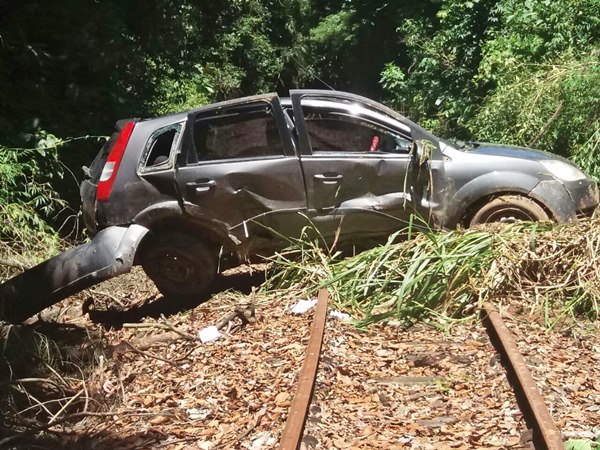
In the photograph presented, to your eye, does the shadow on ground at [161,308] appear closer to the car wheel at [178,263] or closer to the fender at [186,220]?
the car wheel at [178,263]

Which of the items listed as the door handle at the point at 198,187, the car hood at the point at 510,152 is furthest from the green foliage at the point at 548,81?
the door handle at the point at 198,187

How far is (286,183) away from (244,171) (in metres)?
0.44

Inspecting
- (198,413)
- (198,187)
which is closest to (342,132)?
(198,187)

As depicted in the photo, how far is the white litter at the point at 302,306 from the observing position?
24.8ft

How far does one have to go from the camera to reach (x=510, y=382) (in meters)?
5.46

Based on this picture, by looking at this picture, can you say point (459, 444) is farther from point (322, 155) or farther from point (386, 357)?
point (322, 155)

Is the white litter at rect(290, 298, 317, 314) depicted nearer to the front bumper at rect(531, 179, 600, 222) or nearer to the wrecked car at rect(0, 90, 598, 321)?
the wrecked car at rect(0, 90, 598, 321)

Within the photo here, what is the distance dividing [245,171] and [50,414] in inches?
133

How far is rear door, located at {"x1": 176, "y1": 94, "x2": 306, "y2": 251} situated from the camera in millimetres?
8219

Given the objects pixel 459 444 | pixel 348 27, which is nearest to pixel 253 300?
pixel 459 444

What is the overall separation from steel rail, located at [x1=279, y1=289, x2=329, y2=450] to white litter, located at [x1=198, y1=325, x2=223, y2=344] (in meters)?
0.88

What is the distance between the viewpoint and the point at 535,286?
23.9ft

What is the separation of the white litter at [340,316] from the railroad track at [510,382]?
0.22 m

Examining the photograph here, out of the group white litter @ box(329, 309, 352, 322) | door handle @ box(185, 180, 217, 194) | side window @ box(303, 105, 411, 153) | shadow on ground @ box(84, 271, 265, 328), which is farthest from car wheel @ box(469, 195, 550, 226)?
door handle @ box(185, 180, 217, 194)
